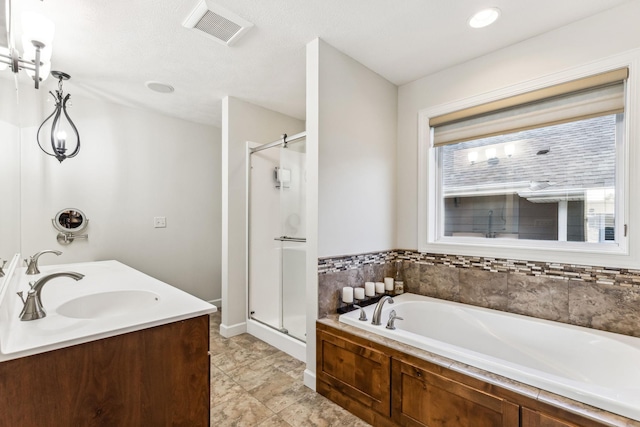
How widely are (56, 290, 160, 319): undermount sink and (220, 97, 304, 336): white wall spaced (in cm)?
128

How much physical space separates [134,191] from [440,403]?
3.35 metres

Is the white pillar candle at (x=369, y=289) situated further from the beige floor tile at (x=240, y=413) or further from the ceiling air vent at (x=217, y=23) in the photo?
the ceiling air vent at (x=217, y=23)

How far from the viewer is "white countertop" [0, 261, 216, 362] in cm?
99

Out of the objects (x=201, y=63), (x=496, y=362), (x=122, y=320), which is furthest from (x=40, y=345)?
(x=201, y=63)

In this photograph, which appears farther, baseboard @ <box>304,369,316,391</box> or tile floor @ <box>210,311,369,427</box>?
baseboard @ <box>304,369,316,391</box>

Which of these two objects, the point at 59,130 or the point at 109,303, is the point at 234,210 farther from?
the point at 59,130

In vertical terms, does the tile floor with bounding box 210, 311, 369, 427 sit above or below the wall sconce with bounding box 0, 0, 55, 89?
below

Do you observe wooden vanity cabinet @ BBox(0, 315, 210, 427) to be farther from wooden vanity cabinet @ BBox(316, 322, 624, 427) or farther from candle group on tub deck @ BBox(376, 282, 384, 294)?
candle group on tub deck @ BBox(376, 282, 384, 294)

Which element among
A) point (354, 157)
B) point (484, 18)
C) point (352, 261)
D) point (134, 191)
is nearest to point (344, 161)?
point (354, 157)

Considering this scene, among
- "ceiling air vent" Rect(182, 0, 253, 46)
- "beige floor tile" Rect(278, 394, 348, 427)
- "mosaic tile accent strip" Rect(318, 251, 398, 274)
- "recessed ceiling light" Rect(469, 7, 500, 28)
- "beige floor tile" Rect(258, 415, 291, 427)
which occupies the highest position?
"recessed ceiling light" Rect(469, 7, 500, 28)

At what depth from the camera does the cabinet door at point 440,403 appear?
50.1 inches

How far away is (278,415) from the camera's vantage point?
1.78 metres

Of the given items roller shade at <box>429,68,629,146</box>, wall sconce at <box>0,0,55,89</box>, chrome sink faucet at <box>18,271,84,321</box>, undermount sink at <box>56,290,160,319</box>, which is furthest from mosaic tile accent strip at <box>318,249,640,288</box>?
wall sconce at <box>0,0,55,89</box>

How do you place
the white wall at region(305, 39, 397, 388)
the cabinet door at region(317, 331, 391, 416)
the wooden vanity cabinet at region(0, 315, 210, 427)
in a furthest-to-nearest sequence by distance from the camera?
the white wall at region(305, 39, 397, 388)
the cabinet door at region(317, 331, 391, 416)
the wooden vanity cabinet at region(0, 315, 210, 427)
